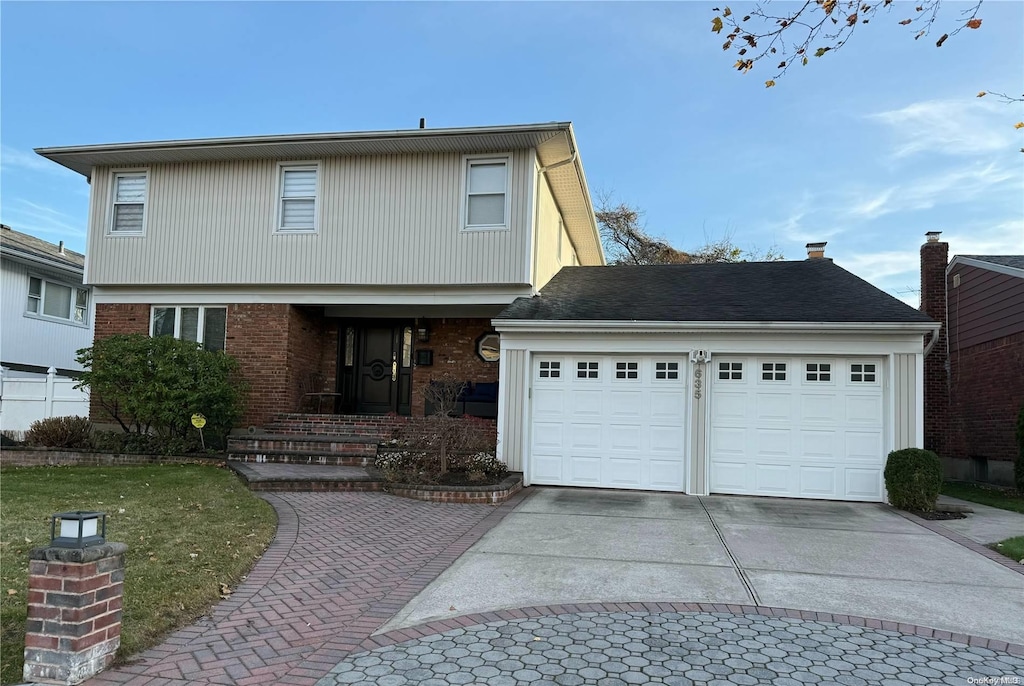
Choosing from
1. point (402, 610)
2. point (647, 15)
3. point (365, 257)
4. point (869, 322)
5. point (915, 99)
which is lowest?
point (402, 610)

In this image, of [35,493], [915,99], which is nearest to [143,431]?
[35,493]

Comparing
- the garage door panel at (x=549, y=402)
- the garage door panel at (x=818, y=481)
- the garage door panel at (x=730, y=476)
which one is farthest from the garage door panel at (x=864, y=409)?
the garage door panel at (x=549, y=402)

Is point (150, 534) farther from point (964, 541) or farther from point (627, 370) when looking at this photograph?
point (964, 541)

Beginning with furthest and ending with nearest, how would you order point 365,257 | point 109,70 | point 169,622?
point 365,257 < point 109,70 < point 169,622

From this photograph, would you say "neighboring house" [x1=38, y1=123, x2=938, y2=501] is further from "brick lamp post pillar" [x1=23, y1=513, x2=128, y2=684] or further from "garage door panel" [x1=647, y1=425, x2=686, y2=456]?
"brick lamp post pillar" [x1=23, y1=513, x2=128, y2=684]

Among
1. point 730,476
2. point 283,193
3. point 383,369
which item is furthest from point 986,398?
point 283,193

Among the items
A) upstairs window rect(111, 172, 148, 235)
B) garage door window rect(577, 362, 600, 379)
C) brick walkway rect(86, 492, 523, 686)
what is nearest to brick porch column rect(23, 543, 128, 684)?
brick walkway rect(86, 492, 523, 686)

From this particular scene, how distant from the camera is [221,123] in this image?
13.6m

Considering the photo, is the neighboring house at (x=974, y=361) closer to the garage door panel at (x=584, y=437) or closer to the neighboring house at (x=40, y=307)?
the garage door panel at (x=584, y=437)

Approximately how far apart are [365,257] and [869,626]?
9.96 meters

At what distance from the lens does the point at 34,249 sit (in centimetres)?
1898

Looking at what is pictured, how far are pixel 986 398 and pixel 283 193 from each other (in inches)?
558

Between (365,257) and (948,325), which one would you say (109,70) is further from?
(948,325)

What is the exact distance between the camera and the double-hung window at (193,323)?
13.1 m
